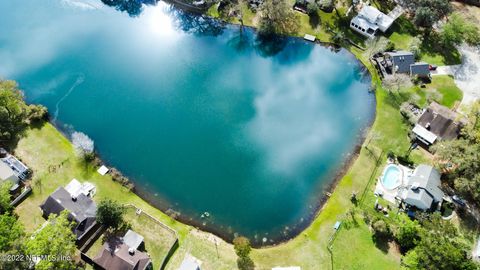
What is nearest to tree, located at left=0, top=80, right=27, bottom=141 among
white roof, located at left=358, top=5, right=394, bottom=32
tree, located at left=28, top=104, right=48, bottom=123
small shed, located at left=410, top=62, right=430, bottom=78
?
tree, located at left=28, top=104, right=48, bottom=123

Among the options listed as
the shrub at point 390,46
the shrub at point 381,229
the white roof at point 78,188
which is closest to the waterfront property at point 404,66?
the shrub at point 390,46

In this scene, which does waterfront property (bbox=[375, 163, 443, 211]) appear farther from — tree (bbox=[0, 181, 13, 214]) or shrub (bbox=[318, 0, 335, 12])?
tree (bbox=[0, 181, 13, 214])

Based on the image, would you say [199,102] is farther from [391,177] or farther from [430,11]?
[430,11]

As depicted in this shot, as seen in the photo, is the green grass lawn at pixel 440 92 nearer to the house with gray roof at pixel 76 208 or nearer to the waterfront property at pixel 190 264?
the waterfront property at pixel 190 264

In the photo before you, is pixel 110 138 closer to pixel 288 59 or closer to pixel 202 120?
pixel 202 120

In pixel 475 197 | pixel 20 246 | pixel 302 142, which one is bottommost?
pixel 20 246

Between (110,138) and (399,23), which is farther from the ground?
(399,23)

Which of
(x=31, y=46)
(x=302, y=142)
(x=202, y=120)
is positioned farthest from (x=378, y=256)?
(x=31, y=46)
